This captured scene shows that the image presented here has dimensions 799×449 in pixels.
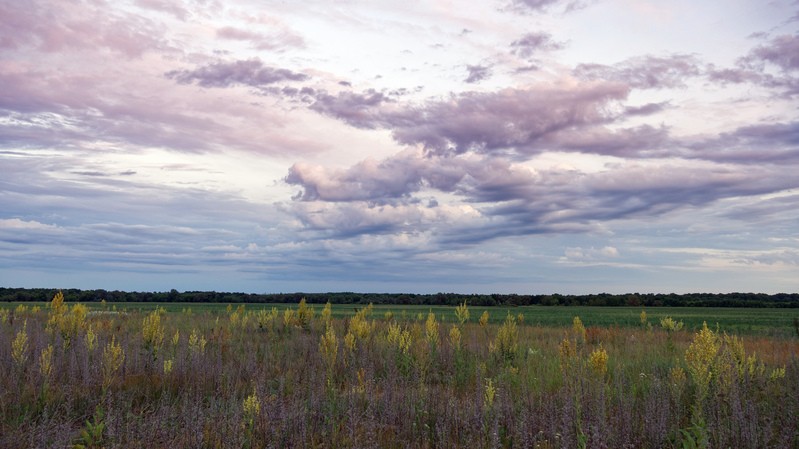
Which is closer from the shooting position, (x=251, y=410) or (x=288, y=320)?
(x=251, y=410)

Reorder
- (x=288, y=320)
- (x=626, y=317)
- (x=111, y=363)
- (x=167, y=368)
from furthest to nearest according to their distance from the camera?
(x=626, y=317) < (x=288, y=320) < (x=167, y=368) < (x=111, y=363)

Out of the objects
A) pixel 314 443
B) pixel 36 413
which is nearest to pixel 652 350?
pixel 314 443

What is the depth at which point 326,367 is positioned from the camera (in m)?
9.64

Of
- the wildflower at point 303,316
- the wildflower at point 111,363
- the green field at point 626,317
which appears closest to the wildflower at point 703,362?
the wildflower at point 111,363

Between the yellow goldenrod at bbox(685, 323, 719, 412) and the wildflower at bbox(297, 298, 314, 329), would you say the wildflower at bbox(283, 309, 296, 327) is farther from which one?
the yellow goldenrod at bbox(685, 323, 719, 412)

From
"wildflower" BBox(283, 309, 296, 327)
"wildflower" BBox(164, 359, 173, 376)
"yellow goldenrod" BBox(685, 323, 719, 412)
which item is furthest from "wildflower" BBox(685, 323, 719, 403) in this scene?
"wildflower" BBox(283, 309, 296, 327)

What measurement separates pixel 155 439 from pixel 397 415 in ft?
9.01

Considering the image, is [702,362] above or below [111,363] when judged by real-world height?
above

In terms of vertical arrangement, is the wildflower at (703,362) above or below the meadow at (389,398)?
above

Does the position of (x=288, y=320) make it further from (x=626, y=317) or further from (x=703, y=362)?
(x=626, y=317)

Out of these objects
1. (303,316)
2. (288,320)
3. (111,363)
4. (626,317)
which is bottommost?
(626,317)

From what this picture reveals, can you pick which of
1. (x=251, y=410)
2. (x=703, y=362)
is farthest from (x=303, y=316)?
Answer: (x=703, y=362)

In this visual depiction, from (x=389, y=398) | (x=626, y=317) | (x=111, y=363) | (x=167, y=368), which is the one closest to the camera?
(x=389, y=398)

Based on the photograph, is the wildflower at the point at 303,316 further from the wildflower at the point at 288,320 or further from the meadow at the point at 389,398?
the meadow at the point at 389,398
